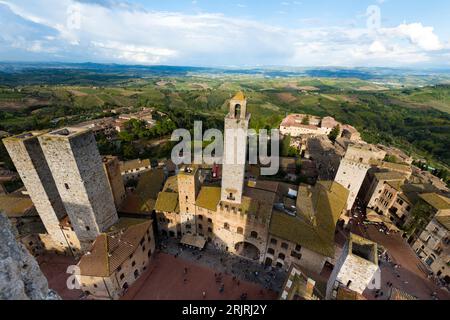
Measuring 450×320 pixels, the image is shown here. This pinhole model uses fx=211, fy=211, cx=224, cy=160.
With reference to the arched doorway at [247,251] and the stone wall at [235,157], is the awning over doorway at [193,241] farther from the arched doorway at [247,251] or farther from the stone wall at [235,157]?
the stone wall at [235,157]

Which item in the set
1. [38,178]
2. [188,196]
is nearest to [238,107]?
[188,196]

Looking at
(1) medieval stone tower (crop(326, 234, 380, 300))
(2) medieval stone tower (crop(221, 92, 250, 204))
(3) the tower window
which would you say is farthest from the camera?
(3) the tower window

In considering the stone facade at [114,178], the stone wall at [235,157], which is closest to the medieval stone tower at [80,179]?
the stone facade at [114,178]

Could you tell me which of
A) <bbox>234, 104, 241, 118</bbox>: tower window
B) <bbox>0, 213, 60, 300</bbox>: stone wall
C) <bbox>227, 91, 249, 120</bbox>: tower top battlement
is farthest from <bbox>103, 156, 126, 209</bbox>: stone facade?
<bbox>234, 104, 241, 118</bbox>: tower window

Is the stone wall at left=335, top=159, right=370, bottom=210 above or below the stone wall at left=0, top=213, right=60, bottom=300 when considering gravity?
below

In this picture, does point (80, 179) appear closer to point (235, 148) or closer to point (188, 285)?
point (235, 148)

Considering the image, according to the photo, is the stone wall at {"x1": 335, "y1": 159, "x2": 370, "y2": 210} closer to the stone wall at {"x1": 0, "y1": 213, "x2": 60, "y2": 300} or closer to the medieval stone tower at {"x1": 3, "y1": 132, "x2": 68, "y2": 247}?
the stone wall at {"x1": 0, "y1": 213, "x2": 60, "y2": 300}
